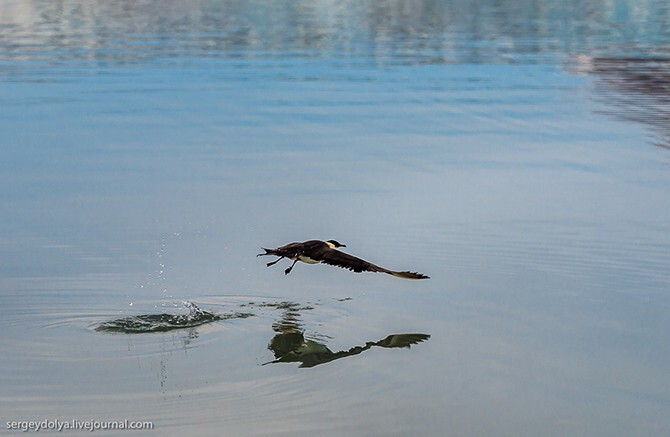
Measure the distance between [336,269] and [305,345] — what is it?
10.4 feet

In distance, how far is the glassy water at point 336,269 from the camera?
13586mm

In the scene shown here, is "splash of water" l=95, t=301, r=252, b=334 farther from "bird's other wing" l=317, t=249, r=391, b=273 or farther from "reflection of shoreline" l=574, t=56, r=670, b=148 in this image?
"reflection of shoreline" l=574, t=56, r=670, b=148

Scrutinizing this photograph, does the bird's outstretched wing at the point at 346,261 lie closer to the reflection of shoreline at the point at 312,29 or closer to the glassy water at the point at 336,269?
the glassy water at the point at 336,269

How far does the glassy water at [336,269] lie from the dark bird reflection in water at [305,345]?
4cm

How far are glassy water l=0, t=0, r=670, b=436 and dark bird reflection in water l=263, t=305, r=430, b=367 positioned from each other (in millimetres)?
40

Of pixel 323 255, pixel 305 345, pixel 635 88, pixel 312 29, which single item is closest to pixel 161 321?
pixel 305 345

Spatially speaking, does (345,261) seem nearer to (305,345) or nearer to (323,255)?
(323,255)

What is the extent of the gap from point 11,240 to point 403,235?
5478 millimetres

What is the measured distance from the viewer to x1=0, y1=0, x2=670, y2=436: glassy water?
1359 cm

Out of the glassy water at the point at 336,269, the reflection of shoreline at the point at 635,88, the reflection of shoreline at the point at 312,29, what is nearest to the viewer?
the glassy water at the point at 336,269

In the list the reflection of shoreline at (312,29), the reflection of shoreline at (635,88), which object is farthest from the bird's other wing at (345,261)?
the reflection of shoreline at (312,29)

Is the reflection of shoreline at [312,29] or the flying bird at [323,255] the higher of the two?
the flying bird at [323,255]

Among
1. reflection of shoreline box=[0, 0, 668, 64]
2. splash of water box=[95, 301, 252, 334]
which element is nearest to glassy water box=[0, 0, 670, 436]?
splash of water box=[95, 301, 252, 334]

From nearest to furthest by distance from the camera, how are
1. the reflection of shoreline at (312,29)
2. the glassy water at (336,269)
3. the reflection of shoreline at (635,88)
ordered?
the glassy water at (336,269) < the reflection of shoreline at (635,88) < the reflection of shoreline at (312,29)
